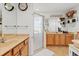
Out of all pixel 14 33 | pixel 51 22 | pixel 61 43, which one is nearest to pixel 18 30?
pixel 14 33

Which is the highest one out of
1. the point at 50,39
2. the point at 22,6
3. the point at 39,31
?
the point at 22,6

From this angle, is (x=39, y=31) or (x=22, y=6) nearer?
(x=22, y=6)

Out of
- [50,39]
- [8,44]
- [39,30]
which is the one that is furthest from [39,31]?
[8,44]

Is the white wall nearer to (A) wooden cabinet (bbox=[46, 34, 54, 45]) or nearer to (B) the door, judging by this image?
(B) the door

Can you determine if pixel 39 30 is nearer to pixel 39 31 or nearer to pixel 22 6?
pixel 39 31

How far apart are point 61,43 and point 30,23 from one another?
11.3ft

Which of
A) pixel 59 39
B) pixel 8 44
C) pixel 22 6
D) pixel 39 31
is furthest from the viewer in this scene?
pixel 59 39

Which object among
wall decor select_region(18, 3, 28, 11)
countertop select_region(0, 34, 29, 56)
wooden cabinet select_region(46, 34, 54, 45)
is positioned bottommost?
wooden cabinet select_region(46, 34, 54, 45)

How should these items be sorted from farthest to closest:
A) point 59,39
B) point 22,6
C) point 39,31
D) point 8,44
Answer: point 59,39 → point 39,31 → point 22,6 → point 8,44

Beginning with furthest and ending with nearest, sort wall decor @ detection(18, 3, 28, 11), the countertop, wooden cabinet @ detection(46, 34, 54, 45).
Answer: wooden cabinet @ detection(46, 34, 54, 45), wall decor @ detection(18, 3, 28, 11), the countertop

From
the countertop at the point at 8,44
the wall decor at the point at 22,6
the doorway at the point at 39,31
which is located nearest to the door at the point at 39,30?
the doorway at the point at 39,31

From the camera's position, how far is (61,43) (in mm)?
7797

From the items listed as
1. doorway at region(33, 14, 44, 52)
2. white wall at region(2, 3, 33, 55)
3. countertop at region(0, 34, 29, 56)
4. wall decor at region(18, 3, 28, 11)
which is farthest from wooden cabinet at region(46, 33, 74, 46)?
countertop at region(0, 34, 29, 56)

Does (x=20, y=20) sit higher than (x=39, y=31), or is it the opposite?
(x=20, y=20)
